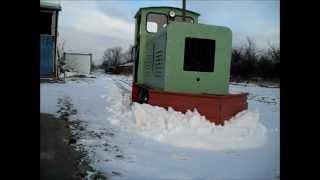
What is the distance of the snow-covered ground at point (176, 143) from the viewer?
368 cm

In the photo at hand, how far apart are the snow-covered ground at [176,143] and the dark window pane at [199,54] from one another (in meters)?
0.93

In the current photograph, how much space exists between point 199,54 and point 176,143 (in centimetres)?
198

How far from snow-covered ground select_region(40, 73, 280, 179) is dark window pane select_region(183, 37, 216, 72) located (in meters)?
0.93

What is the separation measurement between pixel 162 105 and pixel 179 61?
31.9 inches

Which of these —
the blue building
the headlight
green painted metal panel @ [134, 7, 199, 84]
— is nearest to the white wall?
the blue building

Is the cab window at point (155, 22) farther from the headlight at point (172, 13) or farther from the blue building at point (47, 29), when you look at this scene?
the blue building at point (47, 29)

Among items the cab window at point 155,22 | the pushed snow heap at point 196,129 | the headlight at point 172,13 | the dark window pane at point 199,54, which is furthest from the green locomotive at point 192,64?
the cab window at point 155,22

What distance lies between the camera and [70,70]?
8.36m

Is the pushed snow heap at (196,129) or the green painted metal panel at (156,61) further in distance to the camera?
the green painted metal panel at (156,61)

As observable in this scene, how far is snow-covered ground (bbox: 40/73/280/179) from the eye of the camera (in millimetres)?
3684

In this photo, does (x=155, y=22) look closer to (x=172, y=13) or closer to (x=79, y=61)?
(x=172, y=13)
